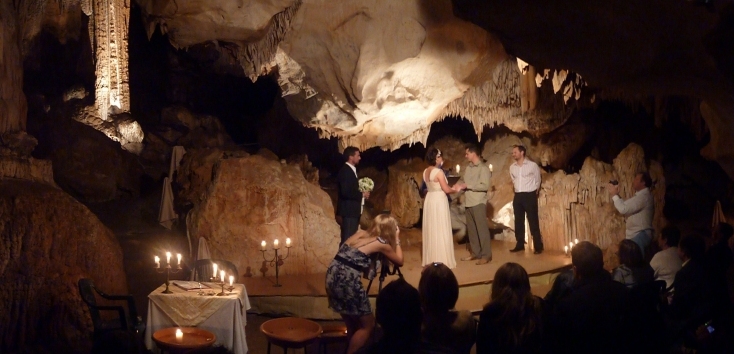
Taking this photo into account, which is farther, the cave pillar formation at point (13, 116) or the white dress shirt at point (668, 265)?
the cave pillar formation at point (13, 116)

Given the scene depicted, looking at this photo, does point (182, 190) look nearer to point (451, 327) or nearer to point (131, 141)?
point (131, 141)

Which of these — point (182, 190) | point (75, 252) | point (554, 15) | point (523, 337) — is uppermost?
point (554, 15)

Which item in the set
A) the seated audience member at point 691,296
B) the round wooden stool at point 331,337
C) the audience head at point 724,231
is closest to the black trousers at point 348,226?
the round wooden stool at point 331,337

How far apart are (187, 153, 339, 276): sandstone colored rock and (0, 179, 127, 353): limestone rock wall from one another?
64.7 inches

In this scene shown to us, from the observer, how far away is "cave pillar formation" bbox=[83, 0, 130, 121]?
1284 centimetres

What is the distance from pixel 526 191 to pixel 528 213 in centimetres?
33

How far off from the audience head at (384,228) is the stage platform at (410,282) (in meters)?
2.07

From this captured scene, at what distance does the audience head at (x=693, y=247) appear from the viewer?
182 inches

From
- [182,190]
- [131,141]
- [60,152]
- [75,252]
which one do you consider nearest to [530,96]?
[182,190]

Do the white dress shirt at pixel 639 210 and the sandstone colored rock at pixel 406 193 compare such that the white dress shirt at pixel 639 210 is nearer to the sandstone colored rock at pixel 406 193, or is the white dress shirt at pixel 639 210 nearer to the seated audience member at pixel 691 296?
the seated audience member at pixel 691 296

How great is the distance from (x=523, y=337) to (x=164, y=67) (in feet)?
55.0

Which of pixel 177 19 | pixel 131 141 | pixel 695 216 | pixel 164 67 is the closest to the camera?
pixel 177 19

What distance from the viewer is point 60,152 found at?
1570 centimetres

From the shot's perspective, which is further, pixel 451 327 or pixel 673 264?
pixel 673 264
